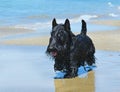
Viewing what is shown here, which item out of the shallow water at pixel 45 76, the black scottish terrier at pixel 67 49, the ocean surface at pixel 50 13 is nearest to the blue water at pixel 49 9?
the ocean surface at pixel 50 13

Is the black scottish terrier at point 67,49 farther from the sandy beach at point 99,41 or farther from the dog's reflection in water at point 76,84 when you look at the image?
the sandy beach at point 99,41

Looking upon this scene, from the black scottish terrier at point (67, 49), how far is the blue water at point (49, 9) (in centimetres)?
997

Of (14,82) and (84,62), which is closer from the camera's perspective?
(14,82)

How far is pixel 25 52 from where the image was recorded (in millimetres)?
11289

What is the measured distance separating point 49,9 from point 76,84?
16597 millimetres

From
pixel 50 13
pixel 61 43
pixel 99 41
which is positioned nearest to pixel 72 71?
pixel 61 43

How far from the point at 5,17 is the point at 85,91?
44.6ft

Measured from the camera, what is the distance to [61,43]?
8500 millimetres

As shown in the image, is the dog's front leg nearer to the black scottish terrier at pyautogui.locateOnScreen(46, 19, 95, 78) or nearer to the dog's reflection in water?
the black scottish terrier at pyautogui.locateOnScreen(46, 19, 95, 78)

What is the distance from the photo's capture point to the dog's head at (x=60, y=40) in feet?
27.4

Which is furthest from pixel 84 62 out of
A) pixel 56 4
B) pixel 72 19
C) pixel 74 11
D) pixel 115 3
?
pixel 115 3

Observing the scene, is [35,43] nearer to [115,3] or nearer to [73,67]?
[73,67]

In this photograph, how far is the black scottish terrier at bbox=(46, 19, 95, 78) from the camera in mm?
8432

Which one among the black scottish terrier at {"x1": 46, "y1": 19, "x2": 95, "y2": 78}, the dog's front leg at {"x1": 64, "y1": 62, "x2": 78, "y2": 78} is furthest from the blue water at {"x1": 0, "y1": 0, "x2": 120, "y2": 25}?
the dog's front leg at {"x1": 64, "y1": 62, "x2": 78, "y2": 78}
